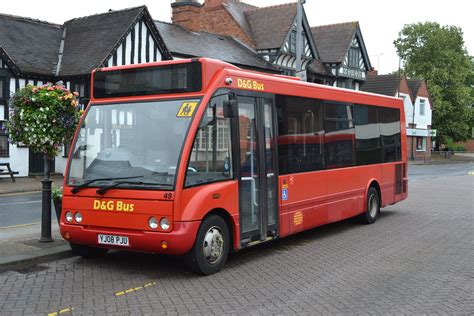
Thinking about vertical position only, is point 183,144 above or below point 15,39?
below

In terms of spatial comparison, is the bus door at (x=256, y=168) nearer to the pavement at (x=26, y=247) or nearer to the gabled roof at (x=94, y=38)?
the pavement at (x=26, y=247)

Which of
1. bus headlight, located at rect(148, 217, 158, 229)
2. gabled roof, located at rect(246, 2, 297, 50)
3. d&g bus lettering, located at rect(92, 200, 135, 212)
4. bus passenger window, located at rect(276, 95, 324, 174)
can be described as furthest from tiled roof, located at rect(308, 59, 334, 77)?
bus headlight, located at rect(148, 217, 158, 229)

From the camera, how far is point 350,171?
34.9 feet

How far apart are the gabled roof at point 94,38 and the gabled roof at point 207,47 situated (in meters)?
3.40

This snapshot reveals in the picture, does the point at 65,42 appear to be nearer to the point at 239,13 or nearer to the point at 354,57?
the point at 239,13

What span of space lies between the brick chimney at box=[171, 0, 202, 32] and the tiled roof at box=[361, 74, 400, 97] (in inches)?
927

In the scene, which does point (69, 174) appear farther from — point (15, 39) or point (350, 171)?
point (15, 39)

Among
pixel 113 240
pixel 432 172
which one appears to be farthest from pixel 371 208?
pixel 432 172

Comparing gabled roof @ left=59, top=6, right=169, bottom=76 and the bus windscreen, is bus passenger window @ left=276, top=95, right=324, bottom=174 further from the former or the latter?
gabled roof @ left=59, top=6, right=169, bottom=76

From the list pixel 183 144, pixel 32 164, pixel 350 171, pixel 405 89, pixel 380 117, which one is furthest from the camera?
pixel 405 89

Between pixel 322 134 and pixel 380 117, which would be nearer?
pixel 322 134

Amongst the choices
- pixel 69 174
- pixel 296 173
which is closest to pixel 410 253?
pixel 296 173

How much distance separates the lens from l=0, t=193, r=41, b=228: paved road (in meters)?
11.6

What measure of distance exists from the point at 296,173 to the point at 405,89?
50.6m
